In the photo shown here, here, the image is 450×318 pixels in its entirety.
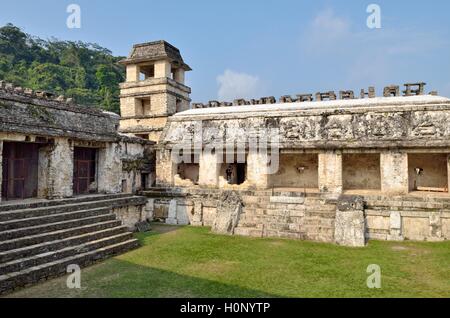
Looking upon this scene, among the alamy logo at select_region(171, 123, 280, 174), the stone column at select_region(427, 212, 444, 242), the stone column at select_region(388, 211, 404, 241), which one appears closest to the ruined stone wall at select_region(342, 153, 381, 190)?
the alamy logo at select_region(171, 123, 280, 174)

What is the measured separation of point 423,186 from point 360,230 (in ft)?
21.8

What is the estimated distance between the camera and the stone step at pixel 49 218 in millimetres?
8570

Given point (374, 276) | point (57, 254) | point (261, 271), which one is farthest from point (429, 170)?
point (57, 254)

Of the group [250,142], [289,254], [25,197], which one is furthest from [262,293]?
[25,197]

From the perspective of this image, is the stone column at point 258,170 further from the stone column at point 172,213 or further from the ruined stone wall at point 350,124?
the stone column at point 172,213

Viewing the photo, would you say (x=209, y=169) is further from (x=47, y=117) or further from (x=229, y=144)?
(x=47, y=117)

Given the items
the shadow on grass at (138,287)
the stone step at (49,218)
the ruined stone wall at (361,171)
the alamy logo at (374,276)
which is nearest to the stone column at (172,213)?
the stone step at (49,218)

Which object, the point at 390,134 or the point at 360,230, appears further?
the point at 390,134

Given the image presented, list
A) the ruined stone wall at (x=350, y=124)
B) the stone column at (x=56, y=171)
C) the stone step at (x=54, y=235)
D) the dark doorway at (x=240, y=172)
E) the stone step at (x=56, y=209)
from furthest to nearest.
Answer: the dark doorway at (x=240, y=172) < the ruined stone wall at (x=350, y=124) < the stone column at (x=56, y=171) < the stone step at (x=56, y=209) < the stone step at (x=54, y=235)

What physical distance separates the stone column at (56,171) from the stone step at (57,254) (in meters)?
3.19

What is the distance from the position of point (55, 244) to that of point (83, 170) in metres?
6.72

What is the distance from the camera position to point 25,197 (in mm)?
12477

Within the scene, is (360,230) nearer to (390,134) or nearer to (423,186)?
(390,134)

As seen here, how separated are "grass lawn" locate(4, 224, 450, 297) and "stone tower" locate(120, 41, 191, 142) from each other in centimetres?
1121
